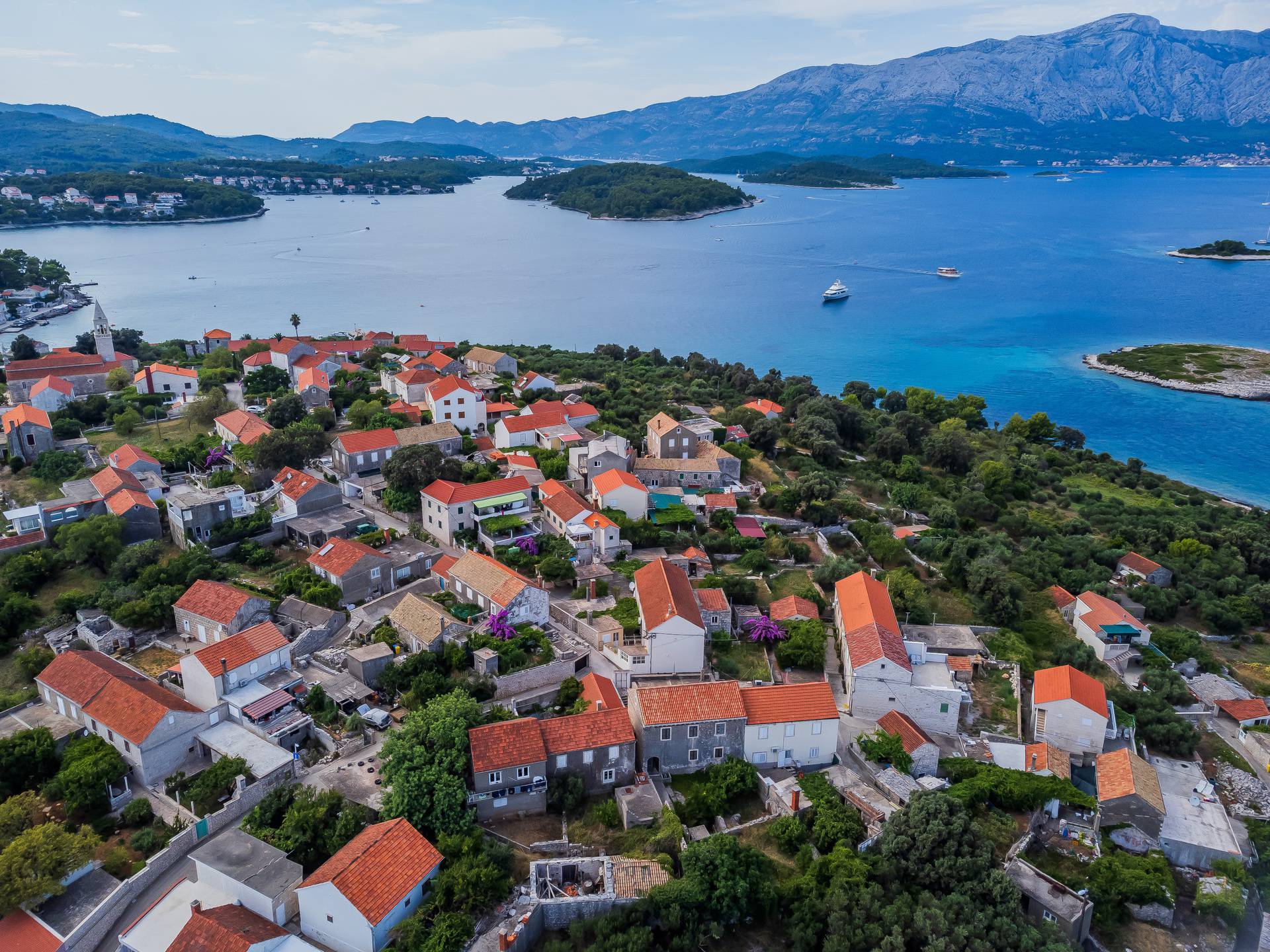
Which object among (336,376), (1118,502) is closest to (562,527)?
(336,376)

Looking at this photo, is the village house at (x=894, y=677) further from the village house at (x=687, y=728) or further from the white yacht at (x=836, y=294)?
the white yacht at (x=836, y=294)

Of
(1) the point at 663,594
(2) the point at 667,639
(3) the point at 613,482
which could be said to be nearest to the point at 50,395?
(3) the point at 613,482

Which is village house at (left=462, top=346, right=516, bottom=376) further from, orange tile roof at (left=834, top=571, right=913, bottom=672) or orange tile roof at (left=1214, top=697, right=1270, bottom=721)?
orange tile roof at (left=1214, top=697, right=1270, bottom=721)

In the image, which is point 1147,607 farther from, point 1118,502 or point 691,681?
point 691,681

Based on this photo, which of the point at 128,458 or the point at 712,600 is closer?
the point at 712,600

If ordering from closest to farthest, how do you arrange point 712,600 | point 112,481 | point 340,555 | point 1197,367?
point 712,600, point 340,555, point 112,481, point 1197,367

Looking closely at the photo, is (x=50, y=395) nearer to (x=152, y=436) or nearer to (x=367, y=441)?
(x=152, y=436)
